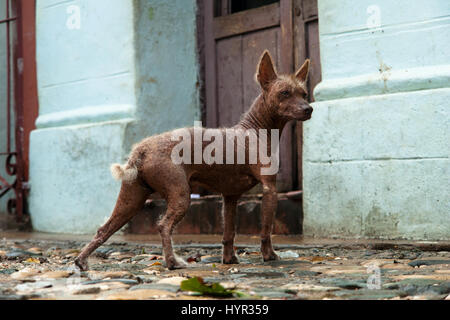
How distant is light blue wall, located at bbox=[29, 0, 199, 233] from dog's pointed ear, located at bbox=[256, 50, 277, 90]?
2.94 metres

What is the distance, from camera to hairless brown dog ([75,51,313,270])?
12.7 feet

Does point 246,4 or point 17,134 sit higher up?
point 246,4

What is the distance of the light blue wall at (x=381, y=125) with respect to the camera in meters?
5.00

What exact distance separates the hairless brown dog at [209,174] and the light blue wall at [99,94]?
9.50 ft

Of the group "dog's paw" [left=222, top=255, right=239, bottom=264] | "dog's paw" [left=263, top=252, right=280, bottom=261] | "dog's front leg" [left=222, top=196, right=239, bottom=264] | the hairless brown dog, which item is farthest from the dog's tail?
"dog's paw" [left=263, top=252, right=280, bottom=261]

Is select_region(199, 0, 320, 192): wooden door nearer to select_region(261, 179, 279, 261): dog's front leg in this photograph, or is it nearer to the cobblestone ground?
the cobblestone ground

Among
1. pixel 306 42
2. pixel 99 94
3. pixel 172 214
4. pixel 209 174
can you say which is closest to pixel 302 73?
pixel 209 174

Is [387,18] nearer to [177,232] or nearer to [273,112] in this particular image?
[273,112]

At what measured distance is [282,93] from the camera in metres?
4.17

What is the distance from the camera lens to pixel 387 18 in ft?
17.6

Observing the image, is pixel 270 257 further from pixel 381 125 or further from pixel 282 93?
pixel 381 125

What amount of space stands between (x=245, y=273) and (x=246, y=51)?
13.1ft
